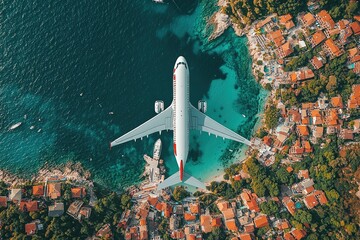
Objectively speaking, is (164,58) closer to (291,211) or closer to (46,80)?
(46,80)

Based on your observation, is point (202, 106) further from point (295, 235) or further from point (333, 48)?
point (295, 235)

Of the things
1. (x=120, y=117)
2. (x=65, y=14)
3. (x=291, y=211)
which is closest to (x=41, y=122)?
(x=120, y=117)

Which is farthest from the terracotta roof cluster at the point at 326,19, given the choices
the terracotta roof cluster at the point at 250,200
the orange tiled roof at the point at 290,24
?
the terracotta roof cluster at the point at 250,200

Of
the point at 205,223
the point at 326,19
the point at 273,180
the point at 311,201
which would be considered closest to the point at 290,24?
the point at 326,19

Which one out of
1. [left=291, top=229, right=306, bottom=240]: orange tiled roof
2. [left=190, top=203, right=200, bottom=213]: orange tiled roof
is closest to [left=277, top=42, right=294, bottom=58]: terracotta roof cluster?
[left=291, top=229, right=306, bottom=240]: orange tiled roof

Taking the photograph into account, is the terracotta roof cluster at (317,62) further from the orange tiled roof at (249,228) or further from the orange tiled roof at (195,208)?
the orange tiled roof at (195,208)

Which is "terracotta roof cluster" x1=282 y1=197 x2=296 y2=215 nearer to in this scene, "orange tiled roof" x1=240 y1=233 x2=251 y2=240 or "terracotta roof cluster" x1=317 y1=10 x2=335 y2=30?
"orange tiled roof" x1=240 y1=233 x2=251 y2=240
